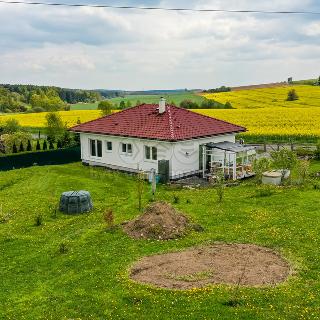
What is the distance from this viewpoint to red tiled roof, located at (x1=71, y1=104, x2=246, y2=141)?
29969 millimetres

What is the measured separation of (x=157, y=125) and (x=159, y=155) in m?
2.45

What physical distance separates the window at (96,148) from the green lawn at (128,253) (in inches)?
281

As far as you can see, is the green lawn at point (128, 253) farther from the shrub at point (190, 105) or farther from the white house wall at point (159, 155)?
the shrub at point (190, 105)

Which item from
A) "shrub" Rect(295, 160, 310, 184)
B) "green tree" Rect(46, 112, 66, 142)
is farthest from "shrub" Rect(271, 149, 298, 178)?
"green tree" Rect(46, 112, 66, 142)

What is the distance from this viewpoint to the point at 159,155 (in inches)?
1174

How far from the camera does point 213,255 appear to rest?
15070 millimetres

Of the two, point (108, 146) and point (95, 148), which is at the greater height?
point (108, 146)

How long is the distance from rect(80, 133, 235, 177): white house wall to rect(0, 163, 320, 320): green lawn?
2.74m

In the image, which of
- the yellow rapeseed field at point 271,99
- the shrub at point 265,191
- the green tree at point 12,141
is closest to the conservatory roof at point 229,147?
the shrub at point 265,191

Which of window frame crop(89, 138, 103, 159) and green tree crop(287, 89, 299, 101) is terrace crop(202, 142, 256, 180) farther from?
green tree crop(287, 89, 299, 101)

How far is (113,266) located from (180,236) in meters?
3.66

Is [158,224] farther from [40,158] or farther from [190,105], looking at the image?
[190,105]

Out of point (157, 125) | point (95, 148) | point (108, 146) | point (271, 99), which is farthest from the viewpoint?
point (271, 99)

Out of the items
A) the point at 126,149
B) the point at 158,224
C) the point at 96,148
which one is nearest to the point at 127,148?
the point at 126,149
